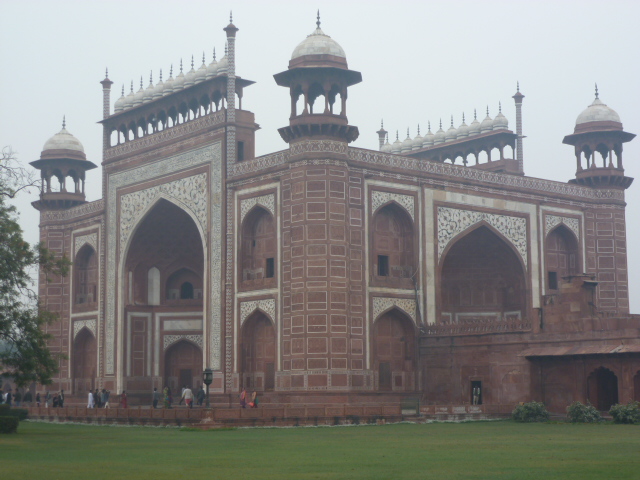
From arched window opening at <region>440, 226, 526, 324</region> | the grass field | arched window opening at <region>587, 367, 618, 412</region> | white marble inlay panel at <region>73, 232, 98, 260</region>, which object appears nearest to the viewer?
the grass field

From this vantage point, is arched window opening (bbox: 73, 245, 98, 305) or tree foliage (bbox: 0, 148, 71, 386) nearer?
tree foliage (bbox: 0, 148, 71, 386)

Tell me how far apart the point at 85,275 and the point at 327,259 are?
1609cm

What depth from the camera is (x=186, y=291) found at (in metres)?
41.3

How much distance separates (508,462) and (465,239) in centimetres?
2286

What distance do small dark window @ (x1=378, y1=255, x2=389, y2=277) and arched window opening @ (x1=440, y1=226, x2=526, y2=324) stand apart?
Result: 4.15 m

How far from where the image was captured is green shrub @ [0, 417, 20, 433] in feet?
74.0

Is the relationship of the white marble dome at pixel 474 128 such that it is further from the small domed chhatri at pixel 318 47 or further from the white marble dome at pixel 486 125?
the small domed chhatri at pixel 318 47

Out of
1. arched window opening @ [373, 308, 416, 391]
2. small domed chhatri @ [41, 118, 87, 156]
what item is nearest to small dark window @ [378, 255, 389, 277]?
arched window opening @ [373, 308, 416, 391]

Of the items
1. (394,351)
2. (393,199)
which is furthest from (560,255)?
(394,351)

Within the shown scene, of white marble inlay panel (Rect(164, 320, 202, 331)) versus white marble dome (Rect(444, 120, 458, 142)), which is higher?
white marble dome (Rect(444, 120, 458, 142))

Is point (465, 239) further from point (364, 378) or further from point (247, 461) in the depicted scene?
point (247, 461)

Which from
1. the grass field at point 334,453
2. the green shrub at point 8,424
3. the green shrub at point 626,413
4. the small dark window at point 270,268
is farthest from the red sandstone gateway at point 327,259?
the green shrub at point 8,424

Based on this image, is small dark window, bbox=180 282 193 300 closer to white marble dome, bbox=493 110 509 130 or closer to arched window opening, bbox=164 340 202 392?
arched window opening, bbox=164 340 202 392

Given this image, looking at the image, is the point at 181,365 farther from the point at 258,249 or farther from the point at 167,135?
the point at 167,135
